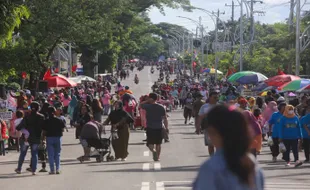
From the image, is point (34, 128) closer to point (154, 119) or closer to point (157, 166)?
point (157, 166)

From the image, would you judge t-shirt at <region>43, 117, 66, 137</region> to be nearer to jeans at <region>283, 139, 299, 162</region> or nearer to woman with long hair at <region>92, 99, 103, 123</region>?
→ jeans at <region>283, 139, 299, 162</region>

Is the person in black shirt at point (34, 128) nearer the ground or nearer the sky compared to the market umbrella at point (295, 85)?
nearer the ground

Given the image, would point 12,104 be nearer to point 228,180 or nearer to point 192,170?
point 192,170

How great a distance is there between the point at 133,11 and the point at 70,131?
4143 cm

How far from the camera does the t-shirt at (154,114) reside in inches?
754

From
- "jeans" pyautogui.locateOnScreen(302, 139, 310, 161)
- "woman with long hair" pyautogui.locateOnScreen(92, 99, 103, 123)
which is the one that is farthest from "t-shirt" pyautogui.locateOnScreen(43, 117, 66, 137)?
"woman with long hair" pyautogui.locateOnScreen(92, 99, 103, 123)

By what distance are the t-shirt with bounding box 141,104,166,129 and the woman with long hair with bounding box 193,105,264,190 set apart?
547 inches

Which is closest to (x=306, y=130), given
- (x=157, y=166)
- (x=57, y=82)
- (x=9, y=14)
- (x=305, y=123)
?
(x=305, y=123)

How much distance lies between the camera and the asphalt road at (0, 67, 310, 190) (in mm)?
14883

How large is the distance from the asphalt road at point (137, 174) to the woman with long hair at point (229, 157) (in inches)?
358

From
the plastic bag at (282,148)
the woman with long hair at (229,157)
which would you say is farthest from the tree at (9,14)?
the woman with long hair at (229,157)

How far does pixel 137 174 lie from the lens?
16.8 meters

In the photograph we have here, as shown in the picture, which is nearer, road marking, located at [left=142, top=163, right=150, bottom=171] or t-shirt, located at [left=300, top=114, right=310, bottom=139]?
road marking, located at [left=142, top=163, right=150, bottom=171]

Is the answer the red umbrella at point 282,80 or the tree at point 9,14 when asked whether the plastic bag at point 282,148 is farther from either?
the red umbrella at point 282,80
